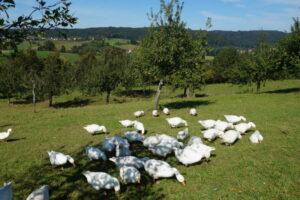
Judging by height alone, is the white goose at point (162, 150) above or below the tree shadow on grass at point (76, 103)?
above

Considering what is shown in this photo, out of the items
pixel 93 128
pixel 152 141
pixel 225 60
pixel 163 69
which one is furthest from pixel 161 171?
pixel 225 60

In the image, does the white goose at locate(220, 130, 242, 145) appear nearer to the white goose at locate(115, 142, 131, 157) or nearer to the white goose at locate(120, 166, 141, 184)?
the white goose at locate(115, 142, 131, 157)

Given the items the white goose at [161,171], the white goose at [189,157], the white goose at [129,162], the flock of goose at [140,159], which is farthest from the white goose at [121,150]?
the white goose at [189,157]

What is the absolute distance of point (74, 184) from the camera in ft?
28.2

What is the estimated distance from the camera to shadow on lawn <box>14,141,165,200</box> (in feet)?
25.7

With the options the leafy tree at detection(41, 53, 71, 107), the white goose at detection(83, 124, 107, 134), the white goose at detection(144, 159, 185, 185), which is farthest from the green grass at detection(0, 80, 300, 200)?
the leafy tree at detection(41, 53, 71, 107)

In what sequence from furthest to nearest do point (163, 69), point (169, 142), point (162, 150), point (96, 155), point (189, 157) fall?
point (163, 69), point (169, 142), point (162, 150), point (96, 155), point (189, 157)

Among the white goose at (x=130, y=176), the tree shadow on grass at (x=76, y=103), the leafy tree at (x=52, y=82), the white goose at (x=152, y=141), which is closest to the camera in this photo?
the white goose at (x=130, y=176)

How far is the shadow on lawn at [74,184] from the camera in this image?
7823 millimetres

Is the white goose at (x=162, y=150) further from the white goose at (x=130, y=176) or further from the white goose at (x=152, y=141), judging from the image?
the white goose at (x=130, y=176)

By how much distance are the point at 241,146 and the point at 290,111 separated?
11.9m

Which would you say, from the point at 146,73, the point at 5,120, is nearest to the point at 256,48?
the point at 146,73

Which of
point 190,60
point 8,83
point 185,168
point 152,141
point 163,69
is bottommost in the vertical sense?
point 8,83

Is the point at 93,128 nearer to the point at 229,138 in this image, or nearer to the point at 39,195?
the point at 229,138
